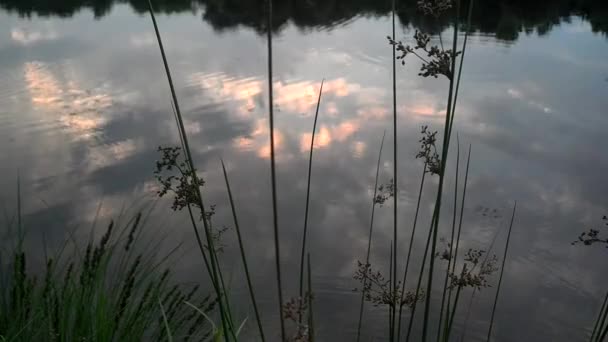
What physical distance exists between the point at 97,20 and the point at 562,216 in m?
13.3

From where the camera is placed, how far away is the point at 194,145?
6.61 m

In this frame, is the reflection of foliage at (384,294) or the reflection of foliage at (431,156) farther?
the reflection of foliage at (384,294)

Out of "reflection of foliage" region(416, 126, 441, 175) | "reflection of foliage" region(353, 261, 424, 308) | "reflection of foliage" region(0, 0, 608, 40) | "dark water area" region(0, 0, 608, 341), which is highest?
"reflection of foliage" region(416, 126, 441, 175)

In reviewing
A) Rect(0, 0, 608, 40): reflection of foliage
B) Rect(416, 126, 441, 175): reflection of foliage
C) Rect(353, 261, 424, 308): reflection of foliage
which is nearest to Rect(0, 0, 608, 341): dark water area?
Rect(0, 0, 608, 40): reflection of foliage

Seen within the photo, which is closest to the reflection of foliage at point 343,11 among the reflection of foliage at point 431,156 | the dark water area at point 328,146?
the dark water area at point 328,146

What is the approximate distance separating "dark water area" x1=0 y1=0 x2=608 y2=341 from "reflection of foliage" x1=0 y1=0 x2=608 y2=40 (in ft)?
3.19

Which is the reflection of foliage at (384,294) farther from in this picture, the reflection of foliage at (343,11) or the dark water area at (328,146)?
the reflection of foliage at (343,11)

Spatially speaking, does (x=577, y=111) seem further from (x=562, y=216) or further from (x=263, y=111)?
(x=263, y=111)

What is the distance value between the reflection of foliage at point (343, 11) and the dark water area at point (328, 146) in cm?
97

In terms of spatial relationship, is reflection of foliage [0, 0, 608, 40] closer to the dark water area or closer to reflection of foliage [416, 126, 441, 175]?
the dark water area

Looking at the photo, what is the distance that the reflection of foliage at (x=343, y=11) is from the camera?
45.6ft

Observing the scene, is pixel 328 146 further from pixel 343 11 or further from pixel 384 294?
pixel 343 11

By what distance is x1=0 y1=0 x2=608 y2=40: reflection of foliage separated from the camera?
13.9m

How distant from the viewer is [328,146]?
6594 mm
